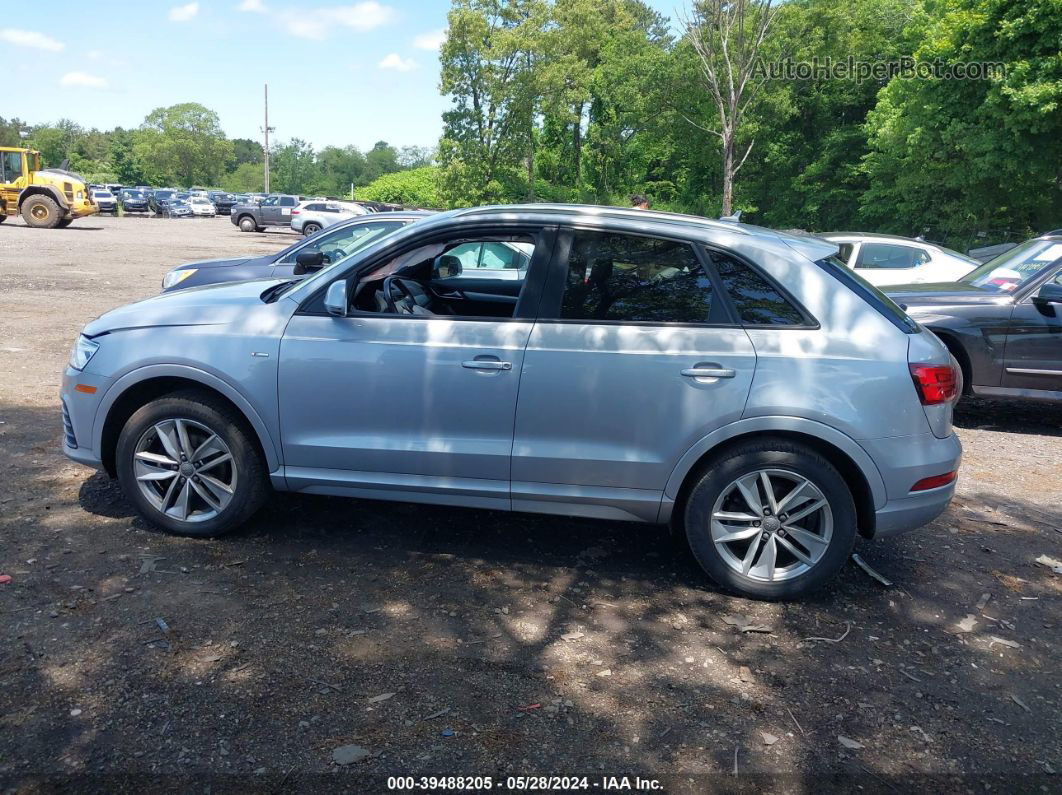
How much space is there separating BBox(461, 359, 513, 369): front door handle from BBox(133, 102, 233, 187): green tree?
408 feet

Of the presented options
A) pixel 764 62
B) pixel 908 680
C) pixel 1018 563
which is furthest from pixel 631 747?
pixel 764 62

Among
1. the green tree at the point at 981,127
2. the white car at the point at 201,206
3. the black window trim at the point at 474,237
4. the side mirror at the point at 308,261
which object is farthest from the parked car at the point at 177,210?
the black window trim at the point at 474,237

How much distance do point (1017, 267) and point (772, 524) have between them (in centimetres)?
581

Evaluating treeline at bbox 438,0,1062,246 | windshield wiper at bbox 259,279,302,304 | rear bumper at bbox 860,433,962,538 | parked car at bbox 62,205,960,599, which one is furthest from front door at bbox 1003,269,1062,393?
treeline at bbox 438,0,1062,246

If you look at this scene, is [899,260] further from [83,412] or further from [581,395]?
[83,412]

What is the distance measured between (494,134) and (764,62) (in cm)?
1639

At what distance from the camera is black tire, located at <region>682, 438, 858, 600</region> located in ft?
13.5

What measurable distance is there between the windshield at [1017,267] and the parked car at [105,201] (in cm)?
5533

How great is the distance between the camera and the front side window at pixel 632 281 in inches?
169

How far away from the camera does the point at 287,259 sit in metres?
9.39

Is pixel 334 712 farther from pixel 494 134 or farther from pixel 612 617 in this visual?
pixel 494 134

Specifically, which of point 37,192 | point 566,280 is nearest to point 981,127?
point 566,280

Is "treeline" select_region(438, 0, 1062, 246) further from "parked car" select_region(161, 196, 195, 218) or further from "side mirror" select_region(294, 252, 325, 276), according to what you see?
"parked car" select_region(161, 196, 195, 218)

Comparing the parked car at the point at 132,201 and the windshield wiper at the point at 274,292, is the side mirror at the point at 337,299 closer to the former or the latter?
the windshield wiper at the point at 274,292
